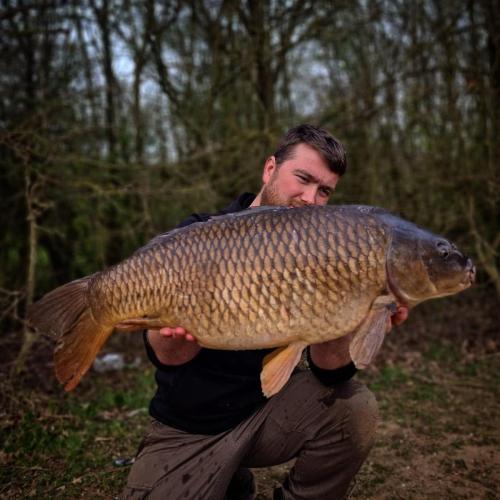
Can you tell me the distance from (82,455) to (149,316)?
1236 millimetres

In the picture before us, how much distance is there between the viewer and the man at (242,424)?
1592 millimetres

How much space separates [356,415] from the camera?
1.64 metres

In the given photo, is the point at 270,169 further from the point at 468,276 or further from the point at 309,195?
the point at 468,276

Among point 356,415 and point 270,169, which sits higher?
point 270,169

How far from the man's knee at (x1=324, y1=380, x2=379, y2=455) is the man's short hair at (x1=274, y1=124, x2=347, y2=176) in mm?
790

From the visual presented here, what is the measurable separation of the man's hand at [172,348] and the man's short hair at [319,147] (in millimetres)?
785

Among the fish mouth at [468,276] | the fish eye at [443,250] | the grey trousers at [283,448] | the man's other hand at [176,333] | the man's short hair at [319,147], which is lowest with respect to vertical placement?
the grey trousers at [283,448]

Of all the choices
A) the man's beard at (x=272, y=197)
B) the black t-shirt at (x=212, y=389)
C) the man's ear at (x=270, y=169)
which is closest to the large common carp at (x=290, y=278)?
the black t-shirt at (x=212, y=389)

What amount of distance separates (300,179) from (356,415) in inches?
32.8

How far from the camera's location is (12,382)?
282 cm

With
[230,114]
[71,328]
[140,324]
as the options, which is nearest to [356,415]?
[140,324]

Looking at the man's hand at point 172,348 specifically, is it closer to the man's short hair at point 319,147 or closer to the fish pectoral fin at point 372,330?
the fish pectoral fin at point 372,330

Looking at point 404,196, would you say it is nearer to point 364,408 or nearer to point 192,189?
point 192,189

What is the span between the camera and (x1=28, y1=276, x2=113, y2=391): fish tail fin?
59.5 inches
